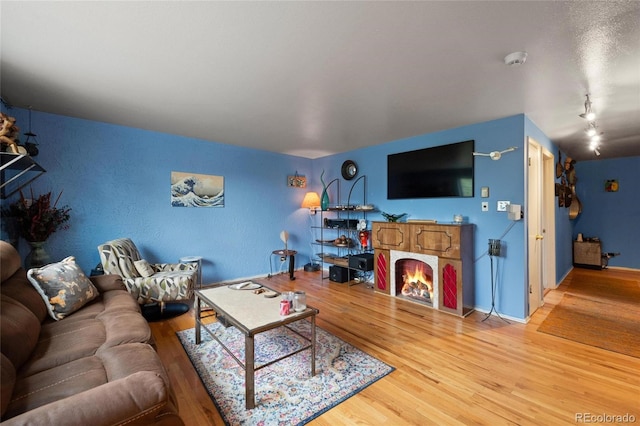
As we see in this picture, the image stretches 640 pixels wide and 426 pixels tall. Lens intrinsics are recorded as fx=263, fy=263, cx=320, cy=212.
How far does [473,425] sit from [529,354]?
117 centimetres

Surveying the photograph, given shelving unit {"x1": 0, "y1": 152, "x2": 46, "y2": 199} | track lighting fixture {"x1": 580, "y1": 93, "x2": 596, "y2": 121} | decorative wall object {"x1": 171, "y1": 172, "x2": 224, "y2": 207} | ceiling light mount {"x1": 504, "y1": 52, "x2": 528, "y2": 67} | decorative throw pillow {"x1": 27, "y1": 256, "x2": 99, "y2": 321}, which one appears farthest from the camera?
decorative wall object {"x1": 171, "y1": 172, "x2": 224, "y2": 207}

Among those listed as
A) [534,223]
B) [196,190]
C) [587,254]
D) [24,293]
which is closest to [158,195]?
[196,190]

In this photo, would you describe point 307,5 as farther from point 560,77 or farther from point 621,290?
point 621,290

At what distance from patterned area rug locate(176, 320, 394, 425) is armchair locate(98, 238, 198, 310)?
0.53m

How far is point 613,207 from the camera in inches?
215

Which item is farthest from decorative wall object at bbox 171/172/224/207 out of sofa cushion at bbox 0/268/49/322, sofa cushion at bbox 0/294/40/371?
sofa cushion at bbox 0/294/40/371

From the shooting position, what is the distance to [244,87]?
2328 mm

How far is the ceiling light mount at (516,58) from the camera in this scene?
1.76 metres

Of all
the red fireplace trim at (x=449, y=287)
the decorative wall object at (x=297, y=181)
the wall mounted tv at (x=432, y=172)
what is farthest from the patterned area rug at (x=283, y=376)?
the decorative wall object at (x=297, y=181)

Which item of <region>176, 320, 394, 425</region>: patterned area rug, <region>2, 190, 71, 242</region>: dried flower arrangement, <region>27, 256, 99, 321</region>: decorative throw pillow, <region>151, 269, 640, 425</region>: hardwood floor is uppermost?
<region>2, 190, 71, 242</region>: dried flower arrangement

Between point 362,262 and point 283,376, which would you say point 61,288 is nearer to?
point 283,376

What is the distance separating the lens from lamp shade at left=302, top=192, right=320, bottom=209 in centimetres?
500

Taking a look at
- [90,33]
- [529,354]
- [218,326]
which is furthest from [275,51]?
[529,354]

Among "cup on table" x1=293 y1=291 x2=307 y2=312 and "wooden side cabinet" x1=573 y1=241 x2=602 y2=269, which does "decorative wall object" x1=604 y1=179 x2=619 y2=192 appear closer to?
"wooden side cabinet" x1=573 y1=241 x2=602 y2=269
